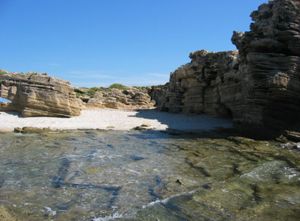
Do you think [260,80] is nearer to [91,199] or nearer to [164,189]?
[164,189]

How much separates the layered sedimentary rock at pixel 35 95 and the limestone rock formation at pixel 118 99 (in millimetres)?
12585

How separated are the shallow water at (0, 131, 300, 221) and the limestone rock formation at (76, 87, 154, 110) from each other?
2409 centimetres

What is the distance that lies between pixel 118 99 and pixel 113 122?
691 inches

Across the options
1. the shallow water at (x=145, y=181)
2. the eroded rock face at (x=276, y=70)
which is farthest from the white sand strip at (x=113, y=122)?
the eroded rock face at (x=276, y=70)

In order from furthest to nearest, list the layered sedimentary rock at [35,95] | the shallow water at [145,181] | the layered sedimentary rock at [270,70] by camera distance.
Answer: the layered sedimentary rock at [35,95] < the layered sedimentary rock at [270,70] < the shallow water at [145,181]

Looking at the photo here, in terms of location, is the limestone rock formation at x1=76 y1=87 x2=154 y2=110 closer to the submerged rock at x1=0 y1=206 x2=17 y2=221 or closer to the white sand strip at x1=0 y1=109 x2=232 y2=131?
the white sand strip at x1=0 y1=109 x2=232 y2=131

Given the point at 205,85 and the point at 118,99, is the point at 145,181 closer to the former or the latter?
the point at 205,85

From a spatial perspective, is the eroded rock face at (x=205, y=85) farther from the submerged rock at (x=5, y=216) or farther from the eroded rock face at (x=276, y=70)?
the submerged rock at (x=5, y=216)

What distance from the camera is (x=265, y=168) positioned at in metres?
16.2

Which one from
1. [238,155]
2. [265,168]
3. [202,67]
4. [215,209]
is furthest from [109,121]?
[215,209]

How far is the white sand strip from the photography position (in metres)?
28.9

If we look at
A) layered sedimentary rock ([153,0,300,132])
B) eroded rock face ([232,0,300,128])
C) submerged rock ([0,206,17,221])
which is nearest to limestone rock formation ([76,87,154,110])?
layered sedimentary rock ([153,0,300,132])

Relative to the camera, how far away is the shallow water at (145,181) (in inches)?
400

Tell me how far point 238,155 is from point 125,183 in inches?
326
